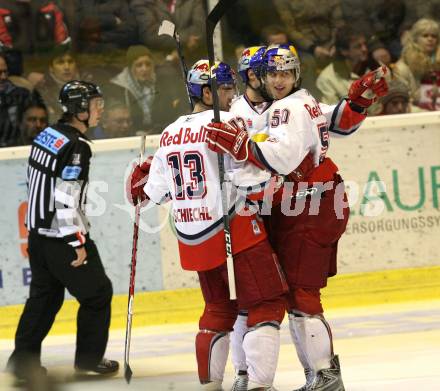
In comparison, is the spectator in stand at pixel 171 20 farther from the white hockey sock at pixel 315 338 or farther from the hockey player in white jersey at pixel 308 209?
the white hockey sock at pixel 315 338

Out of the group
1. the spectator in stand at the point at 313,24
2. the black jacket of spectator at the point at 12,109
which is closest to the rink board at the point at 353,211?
the black jacket of spectator at the point at 12,109

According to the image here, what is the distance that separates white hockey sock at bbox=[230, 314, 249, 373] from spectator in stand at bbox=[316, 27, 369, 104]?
9.66 ft

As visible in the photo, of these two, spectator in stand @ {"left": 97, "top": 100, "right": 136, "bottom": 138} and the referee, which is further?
spectator in stand @ {"left": 97, "top": 100, "right": 136, "bottom": 138}

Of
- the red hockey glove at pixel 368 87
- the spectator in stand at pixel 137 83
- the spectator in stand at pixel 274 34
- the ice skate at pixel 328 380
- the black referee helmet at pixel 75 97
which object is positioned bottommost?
the ice skate at pixel 328 380

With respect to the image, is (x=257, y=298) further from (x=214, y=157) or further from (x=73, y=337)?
(x=73, y=337)

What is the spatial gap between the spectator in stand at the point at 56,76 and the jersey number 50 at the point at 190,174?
2.93 m

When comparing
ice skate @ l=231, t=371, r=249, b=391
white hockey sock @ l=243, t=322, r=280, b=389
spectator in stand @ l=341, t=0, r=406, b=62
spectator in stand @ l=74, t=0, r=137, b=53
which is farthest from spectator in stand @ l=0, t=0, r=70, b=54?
white hockey sock @ l=243, t=322, r=280, b=389

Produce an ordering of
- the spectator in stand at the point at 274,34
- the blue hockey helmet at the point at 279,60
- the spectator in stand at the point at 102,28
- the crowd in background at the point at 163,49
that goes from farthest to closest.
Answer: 1. the spectator in stand at the point at 274,34
2. the spectator in stand at the point at 102,28
3. the crowd in background at the point at 163,49
4. the blue hockey helmet at the point at 279,60

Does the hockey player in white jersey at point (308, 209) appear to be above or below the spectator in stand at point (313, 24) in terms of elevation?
below

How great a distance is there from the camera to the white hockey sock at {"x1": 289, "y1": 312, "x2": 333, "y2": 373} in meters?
4.18

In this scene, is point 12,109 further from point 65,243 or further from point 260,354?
point 260,354

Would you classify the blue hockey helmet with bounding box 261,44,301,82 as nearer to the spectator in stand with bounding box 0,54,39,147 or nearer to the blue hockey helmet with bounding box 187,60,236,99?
the blue hockey helmet with bounding box 187,60,236,99

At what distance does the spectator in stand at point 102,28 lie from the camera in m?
7.00

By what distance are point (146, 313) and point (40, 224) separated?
150 cm
